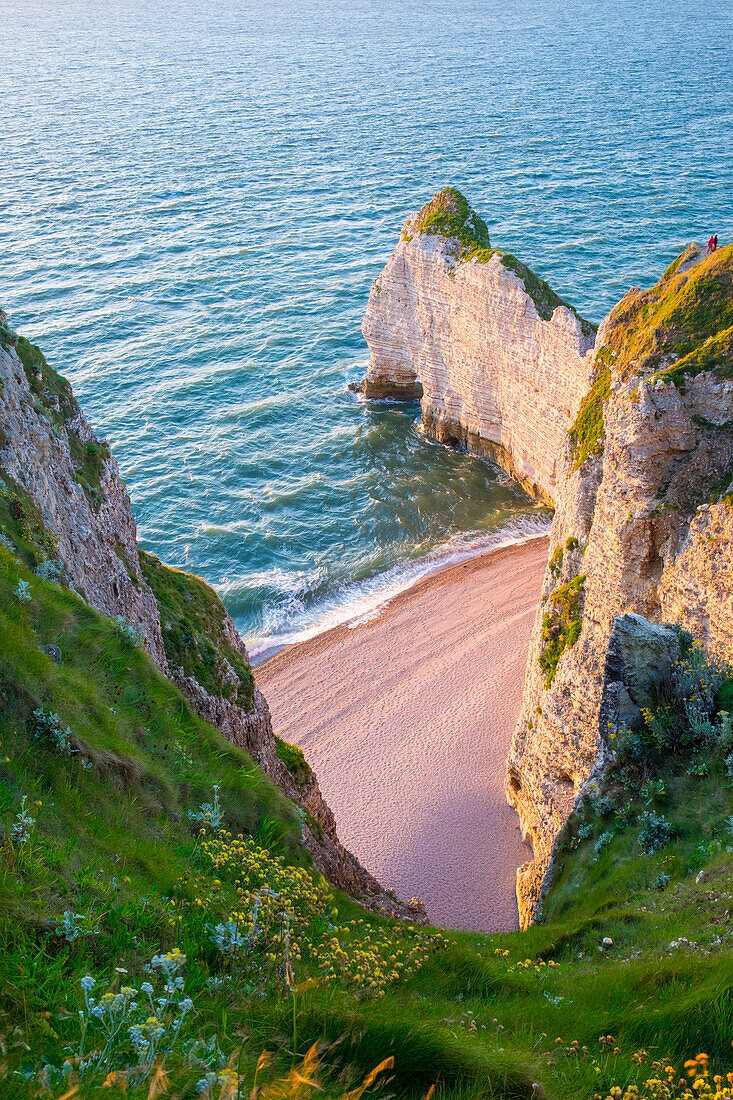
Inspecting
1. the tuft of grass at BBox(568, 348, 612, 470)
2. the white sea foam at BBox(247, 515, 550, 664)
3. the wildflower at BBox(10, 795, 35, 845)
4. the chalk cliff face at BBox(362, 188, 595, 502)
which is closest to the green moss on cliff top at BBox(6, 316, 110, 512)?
the wildflower at BBox(10, 795, 35, 845)

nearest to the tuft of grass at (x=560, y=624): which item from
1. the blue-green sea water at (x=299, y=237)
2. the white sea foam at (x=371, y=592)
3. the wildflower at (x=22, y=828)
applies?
the white sea foam at (x=371, y=592)

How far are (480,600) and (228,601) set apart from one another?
38.8 ft

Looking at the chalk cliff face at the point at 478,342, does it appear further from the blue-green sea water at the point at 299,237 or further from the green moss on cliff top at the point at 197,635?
the green moss on cliff top at the point at 197,635

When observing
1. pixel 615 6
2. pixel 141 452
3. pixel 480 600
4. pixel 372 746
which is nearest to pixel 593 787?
pixel 372 746

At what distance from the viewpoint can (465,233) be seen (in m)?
41.2

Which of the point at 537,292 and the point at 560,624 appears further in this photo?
the point at 537,292

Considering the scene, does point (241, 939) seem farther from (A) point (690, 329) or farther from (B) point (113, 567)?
(A) point (690, 329)

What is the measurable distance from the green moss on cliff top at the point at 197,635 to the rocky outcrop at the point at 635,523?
8249mm

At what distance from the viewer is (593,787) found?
17234 mm

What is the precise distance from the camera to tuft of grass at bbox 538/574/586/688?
21.1 meters

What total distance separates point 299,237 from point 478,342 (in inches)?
1332

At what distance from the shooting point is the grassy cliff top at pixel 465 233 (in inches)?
1507

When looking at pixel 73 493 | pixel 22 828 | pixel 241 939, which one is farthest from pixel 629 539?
pixel 22 828

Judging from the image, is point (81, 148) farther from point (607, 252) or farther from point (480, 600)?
point (480, 600)
